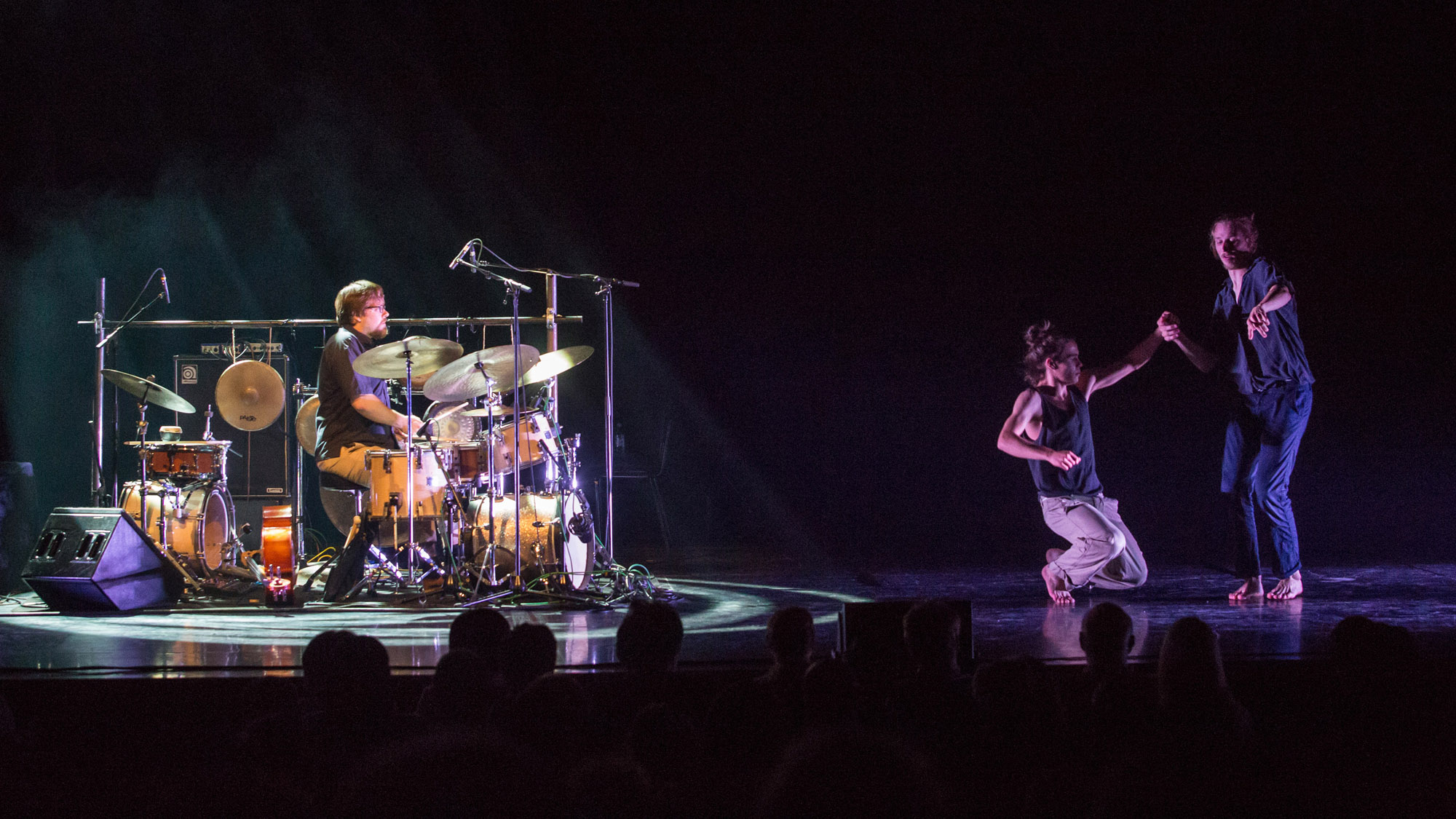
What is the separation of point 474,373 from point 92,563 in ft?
7.42

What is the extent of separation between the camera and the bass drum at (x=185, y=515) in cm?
677

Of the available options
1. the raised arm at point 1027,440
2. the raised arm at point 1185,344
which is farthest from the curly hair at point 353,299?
the raised arm at point 1185,344

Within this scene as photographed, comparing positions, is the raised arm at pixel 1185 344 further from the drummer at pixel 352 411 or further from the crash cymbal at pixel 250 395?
the crash cymbal at pixel 250 395

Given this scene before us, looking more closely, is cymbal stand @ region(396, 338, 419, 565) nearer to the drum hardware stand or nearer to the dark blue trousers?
the drum hardware stand

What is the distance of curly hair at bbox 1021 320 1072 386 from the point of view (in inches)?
240

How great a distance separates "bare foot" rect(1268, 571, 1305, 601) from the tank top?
40.2 inches

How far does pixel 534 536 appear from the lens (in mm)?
6270

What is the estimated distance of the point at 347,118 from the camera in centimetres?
849

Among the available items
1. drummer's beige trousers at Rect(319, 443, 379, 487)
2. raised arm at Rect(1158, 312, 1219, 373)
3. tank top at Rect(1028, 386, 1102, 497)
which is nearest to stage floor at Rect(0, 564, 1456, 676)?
tank top at Rect(1028, 386, 1102, 497)

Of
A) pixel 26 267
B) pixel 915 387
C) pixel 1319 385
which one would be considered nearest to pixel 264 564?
pixel 26 267

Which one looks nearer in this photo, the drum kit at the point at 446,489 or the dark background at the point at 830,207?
the drum kit at the point at 446,489

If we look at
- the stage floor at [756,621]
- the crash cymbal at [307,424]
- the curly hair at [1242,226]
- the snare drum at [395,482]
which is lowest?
the stage floor at [756,621]

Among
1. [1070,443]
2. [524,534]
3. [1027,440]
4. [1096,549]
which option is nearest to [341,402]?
[524,534]

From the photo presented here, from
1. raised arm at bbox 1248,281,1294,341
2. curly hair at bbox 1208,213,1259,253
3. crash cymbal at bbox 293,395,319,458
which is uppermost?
curly hair at bbox 1208,213,1259,253
